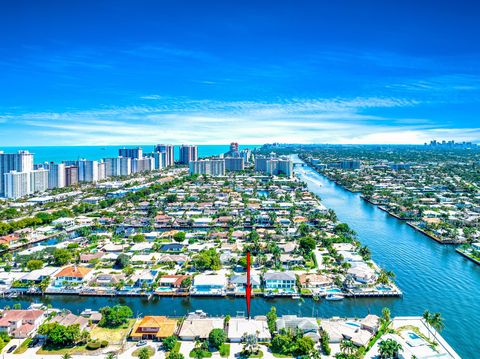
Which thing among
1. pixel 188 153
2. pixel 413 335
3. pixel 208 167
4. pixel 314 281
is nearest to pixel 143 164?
pixel 208 167

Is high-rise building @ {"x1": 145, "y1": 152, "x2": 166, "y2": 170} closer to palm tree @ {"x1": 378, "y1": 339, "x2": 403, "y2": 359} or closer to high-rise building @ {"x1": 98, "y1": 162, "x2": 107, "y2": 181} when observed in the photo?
high-rise building @ {"x1": 98, "y1": 162, "x2": 107, "y2": 181}

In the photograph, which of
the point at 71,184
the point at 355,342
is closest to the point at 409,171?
the point at 71,184

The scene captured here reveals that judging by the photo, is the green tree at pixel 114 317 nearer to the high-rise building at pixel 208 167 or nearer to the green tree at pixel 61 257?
the green tree at pixel 61 257

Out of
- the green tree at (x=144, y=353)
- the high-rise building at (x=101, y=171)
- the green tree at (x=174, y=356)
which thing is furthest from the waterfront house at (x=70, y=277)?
the high-rise building at (x=101, y=171)

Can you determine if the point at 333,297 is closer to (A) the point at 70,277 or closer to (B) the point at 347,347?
(B) the point at 347,347

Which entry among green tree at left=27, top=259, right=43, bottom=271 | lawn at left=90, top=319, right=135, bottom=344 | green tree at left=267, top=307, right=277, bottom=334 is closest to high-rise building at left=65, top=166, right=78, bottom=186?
green tree at left=27, top=259, right=43, bottom=271

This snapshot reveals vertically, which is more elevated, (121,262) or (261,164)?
(261,164)

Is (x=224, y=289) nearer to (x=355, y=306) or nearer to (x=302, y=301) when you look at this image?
(x=302, y=301)

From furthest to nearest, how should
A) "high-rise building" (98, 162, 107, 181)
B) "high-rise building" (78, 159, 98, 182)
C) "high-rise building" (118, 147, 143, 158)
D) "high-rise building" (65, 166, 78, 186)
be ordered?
"high-rise building" (118, 147, 143, 158) → "high-rise building" (98, 162, 107, 181) → "high-rise building" (78, 159, 98, 182) → "high-rise building" (65, 166, 78, 186)
